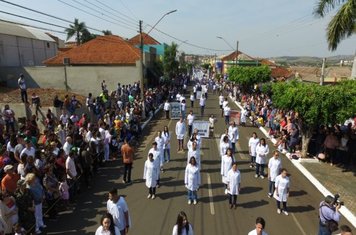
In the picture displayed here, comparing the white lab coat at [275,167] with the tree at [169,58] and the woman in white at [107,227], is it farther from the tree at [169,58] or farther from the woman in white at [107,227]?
the tree at [169,58]

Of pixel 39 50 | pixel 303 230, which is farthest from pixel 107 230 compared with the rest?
pixel 39 50

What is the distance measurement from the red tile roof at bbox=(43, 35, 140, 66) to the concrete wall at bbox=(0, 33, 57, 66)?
2.72 m

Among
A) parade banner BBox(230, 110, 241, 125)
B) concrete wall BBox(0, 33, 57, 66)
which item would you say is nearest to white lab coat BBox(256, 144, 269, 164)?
parade banner BBox(230, 110, 241, 125)

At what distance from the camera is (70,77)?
33188mm

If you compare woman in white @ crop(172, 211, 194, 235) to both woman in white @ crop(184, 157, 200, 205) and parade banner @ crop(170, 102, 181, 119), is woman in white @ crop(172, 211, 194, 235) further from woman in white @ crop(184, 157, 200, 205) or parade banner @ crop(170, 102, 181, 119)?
parade banner @ crop(170, 102, 181, 119)

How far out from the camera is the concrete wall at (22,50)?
35.3 metres

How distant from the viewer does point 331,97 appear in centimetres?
1380

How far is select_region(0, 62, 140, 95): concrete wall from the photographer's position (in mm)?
32344

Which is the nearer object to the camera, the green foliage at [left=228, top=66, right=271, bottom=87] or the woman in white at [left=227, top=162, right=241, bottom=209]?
the woman in white at [left=227, top=162, right=241, bottom=209]

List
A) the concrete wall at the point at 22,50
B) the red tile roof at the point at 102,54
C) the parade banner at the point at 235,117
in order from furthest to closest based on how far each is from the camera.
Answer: the red tile roof at the point at 102,54
the concrete wall at the point at 22,50
the parade banner at the point at 235,117

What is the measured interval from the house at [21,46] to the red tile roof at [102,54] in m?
2.89

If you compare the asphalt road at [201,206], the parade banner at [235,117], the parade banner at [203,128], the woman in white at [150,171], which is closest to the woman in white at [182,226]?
the asphalt road at [201,206]

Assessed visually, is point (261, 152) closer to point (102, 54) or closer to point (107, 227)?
point (107, 227)

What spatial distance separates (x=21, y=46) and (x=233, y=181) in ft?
118
